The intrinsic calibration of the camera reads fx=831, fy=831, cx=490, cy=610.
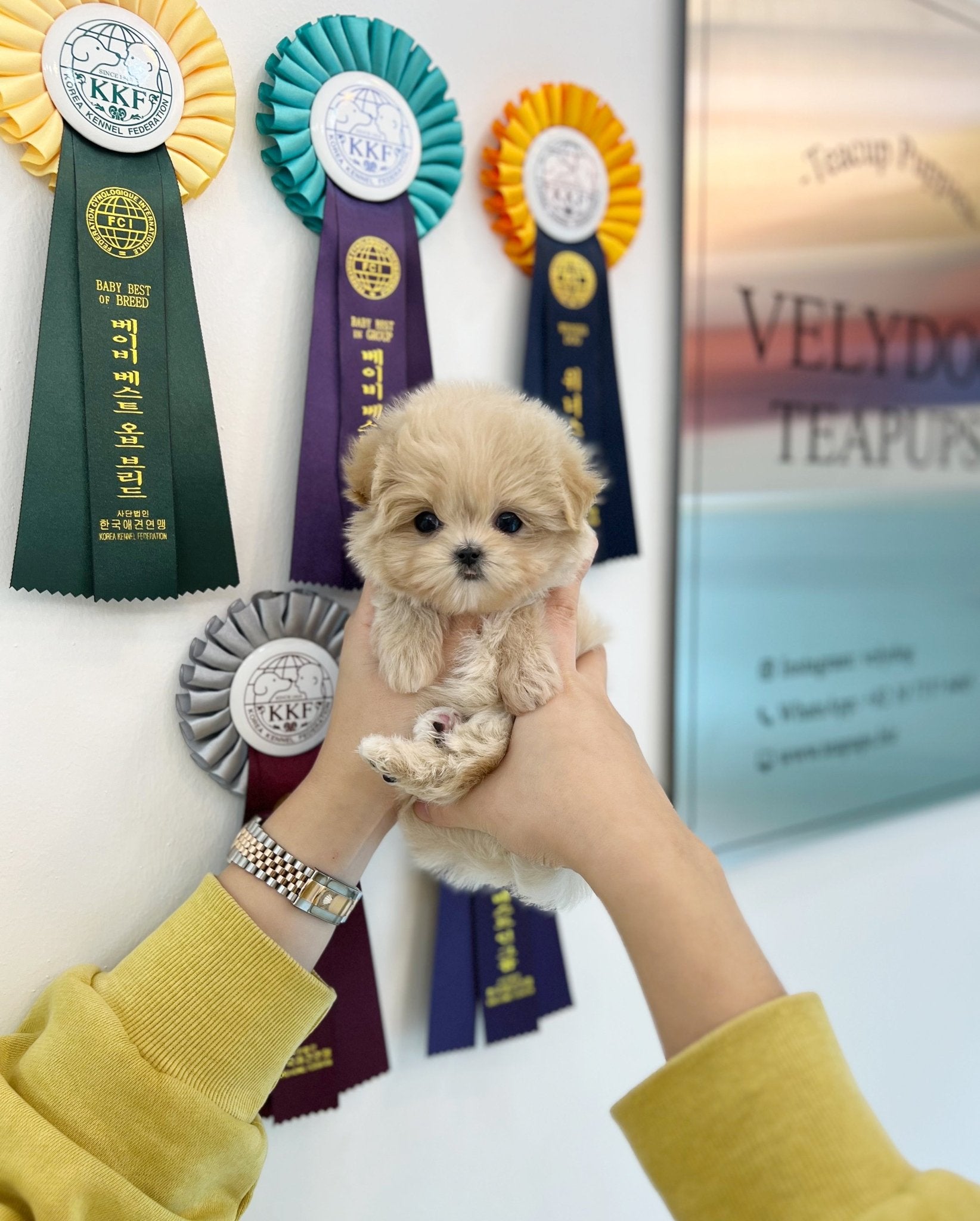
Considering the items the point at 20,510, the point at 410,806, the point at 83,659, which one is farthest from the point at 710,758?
the point at 20,510

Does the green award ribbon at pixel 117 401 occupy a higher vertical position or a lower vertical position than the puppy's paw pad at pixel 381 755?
higher

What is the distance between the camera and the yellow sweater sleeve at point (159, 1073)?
0.74 m

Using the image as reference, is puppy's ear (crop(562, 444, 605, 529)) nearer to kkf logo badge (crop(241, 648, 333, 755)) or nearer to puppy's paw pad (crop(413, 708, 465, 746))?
puppy's paw pad (crop(413, 708, 465, 746))

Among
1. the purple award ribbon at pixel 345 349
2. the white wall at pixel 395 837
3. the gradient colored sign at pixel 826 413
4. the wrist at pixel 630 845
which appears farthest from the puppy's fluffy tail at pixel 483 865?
the gradient colored sign at pixel 826 413

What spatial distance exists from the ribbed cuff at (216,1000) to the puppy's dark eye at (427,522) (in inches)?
17.6

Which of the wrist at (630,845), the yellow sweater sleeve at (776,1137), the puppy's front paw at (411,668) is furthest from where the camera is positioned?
the puppy's front paw at (411,668)

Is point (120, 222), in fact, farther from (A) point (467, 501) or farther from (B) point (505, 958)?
(B) point (505, 958)

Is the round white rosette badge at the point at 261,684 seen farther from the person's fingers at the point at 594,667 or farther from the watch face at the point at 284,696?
the person's fingers at the point at 594,667

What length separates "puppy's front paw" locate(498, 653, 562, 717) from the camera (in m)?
0.82

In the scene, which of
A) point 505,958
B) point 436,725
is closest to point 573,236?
point 436,725

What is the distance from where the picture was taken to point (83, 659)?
36.2 inches

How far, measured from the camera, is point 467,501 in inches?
30.6

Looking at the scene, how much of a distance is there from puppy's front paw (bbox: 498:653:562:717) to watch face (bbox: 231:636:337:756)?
0.91ft

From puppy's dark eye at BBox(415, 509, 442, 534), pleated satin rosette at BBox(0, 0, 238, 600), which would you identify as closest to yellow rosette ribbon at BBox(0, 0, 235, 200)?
pleated satin rosette at BBox(0, 0, 238, 600)
